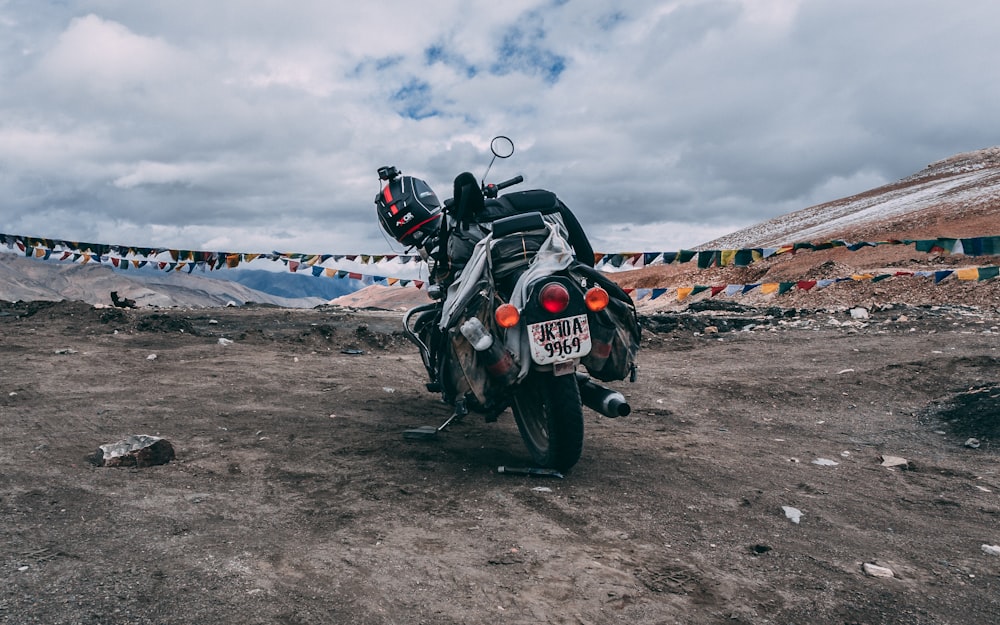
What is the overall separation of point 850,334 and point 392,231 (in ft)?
26.4

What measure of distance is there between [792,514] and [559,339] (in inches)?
57.5

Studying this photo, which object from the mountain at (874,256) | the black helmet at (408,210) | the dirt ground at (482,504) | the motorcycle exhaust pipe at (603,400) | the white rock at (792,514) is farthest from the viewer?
the mountain at (874,256)

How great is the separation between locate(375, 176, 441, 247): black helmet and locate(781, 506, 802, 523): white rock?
314cm

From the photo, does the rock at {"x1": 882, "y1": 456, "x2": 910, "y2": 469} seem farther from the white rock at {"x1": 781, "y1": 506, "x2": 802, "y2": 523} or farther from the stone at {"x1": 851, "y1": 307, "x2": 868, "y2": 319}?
the stone at {"x1": 851, "y1": 307, "x2": 868, "y2": 319}

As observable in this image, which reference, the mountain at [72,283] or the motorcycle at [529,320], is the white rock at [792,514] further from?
the mountain at [72,283]

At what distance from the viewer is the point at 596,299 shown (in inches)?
152

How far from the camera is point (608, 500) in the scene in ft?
11.8

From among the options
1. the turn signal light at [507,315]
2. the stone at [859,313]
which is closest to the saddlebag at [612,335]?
the turn signal light at [507,315]

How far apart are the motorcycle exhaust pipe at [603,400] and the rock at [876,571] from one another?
1.30 m

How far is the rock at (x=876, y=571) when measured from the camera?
2.74 m

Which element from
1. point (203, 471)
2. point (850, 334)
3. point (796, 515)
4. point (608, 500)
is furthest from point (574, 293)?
point (850, 334)

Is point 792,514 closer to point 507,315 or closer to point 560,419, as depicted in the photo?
point 560,419

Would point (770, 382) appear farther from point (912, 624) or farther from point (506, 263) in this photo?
point (912, 624)

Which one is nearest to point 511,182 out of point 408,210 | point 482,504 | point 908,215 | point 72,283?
point 408,210
